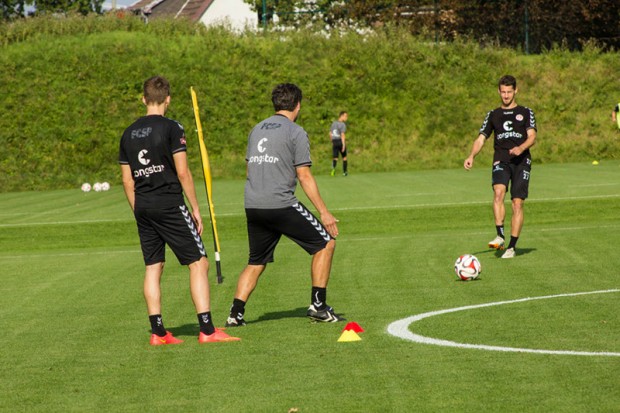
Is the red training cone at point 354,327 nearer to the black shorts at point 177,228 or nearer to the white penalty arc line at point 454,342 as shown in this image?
the white penalty arc line at point 454,342

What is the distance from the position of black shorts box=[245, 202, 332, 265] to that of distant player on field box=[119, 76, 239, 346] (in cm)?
82

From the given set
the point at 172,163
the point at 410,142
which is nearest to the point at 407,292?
the point at 172,163

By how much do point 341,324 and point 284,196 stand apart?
130 cm

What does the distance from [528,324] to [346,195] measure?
733 inches

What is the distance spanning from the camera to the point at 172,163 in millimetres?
9273

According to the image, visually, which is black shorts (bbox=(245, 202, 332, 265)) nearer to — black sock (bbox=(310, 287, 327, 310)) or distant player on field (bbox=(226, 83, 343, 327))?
distant player on field (bbox=(226, 83, 343, 327))

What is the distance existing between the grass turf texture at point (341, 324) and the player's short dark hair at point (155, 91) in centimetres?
210

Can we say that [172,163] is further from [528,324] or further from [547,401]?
[547,401]

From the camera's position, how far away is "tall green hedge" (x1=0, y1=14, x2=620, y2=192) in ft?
147

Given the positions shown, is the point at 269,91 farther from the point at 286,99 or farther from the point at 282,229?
the point at 282,229

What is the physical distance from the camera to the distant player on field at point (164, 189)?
918 cm

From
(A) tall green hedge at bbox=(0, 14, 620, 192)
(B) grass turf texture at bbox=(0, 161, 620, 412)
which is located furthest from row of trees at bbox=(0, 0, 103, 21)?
(B) grass turf texture at bbox=(0, 161, 620, 412)

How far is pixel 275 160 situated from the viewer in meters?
9.89

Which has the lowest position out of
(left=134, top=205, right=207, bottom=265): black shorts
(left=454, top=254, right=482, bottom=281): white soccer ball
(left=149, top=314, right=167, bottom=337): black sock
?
(left=454, top=254, right=482, bottom=281): white soccer ball
